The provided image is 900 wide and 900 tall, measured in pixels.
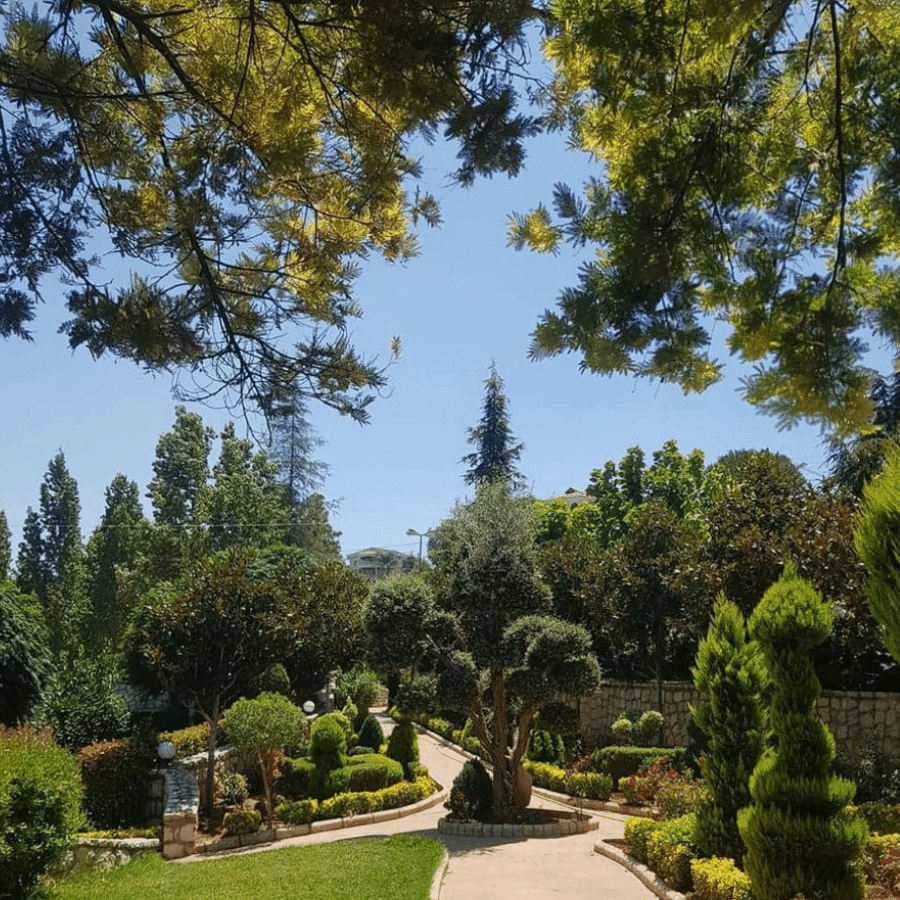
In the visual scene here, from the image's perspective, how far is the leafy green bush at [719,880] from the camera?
7.24 m

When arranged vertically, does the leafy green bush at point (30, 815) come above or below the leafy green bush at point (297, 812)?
above

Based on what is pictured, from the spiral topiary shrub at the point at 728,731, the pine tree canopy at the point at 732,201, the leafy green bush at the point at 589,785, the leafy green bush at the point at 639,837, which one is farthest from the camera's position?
the leafy green bush at the point at 589,785

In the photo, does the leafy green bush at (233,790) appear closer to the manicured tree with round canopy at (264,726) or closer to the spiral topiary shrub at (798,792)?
the manicured tree with round canopy at (264,726)

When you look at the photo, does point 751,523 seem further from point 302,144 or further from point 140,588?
point 140,588

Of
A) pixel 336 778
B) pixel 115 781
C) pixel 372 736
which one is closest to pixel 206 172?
pixel 115 781

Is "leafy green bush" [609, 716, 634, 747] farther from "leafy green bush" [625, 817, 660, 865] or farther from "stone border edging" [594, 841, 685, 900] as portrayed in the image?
"leafy green bush" [625, 817, 660, 865]

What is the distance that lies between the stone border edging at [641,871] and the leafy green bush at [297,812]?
17.7ft

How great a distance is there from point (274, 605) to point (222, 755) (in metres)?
2.81

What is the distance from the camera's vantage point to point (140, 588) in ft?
118

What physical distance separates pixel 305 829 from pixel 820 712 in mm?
8672

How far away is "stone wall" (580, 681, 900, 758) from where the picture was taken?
47.9 ft

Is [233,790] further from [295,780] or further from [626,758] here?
[626,758]

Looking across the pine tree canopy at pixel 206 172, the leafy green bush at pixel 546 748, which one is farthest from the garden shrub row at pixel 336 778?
the pine tree canopy at pixel 206 172

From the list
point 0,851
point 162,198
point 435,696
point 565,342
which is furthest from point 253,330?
point 435,696
